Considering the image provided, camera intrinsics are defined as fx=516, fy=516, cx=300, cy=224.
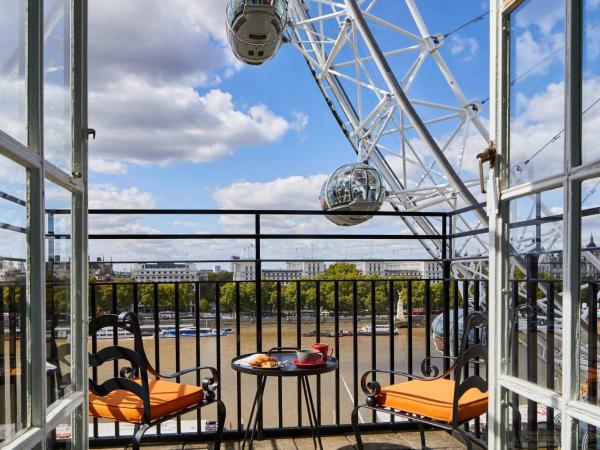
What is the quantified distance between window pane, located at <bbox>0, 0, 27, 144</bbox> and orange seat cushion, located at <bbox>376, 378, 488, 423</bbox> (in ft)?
5.58

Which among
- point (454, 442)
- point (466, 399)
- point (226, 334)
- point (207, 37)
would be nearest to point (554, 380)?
point (466, 399)

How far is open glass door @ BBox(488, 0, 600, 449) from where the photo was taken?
1.02m

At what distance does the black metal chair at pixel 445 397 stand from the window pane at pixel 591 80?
1.09 meters

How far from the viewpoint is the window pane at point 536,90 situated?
111 centimetres

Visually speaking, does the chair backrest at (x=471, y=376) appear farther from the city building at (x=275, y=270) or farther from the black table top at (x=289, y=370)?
the city building at (x=275, y=270)

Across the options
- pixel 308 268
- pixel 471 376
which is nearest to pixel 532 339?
pixel 471 376

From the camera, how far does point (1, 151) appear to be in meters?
0.80

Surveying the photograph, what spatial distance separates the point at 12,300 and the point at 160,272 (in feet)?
6.04

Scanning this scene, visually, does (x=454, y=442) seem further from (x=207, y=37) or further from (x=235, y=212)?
(x=207, y=37)

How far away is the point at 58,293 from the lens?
1.08m

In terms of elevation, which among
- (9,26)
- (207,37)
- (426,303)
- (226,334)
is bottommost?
(226,334)

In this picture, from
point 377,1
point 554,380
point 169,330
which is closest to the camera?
point 554,380

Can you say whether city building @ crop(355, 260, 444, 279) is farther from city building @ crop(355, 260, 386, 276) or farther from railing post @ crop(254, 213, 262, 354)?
railing post @ crop(254, 213, 262, 354)

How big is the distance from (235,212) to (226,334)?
1.19 metres
